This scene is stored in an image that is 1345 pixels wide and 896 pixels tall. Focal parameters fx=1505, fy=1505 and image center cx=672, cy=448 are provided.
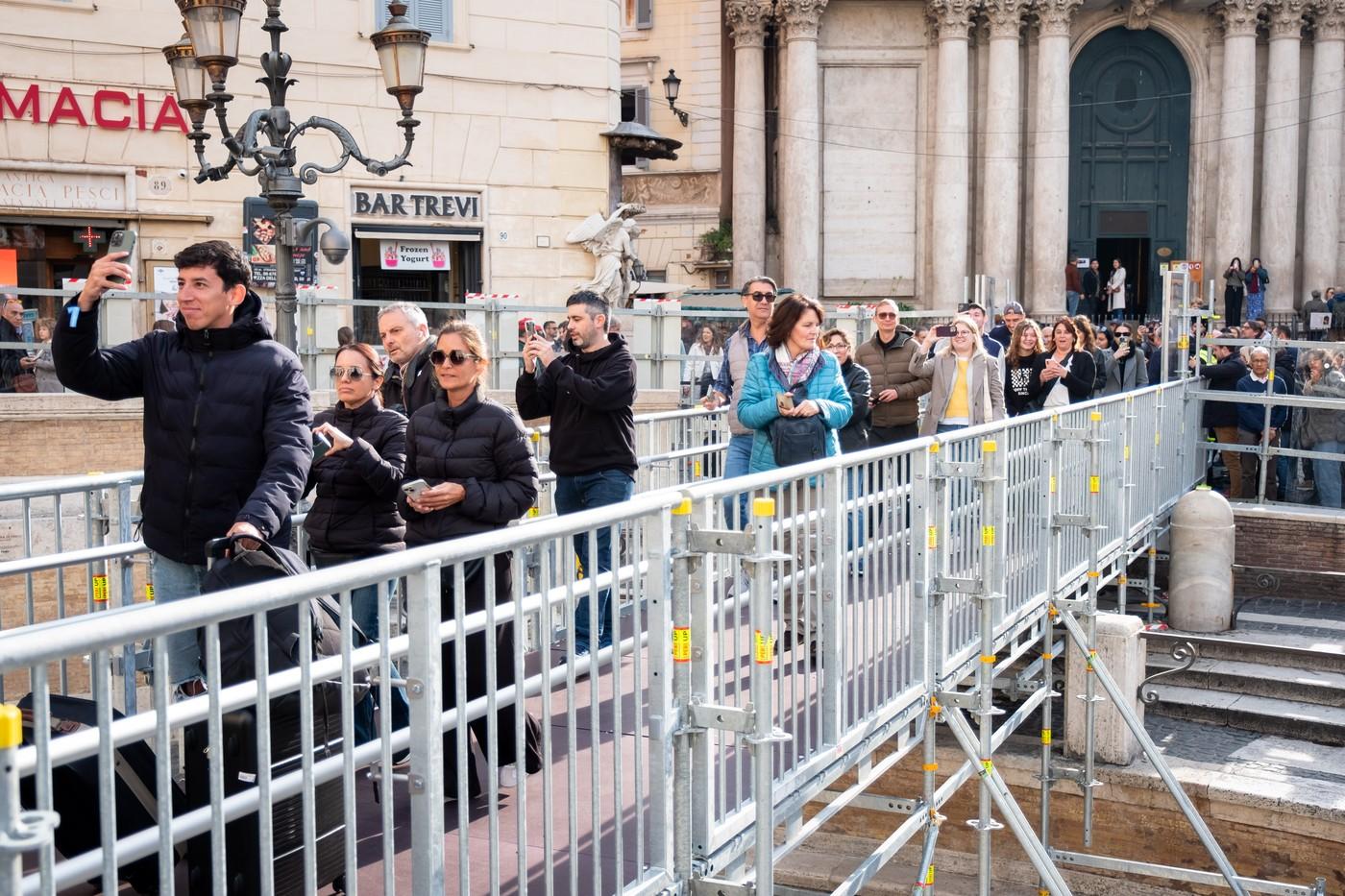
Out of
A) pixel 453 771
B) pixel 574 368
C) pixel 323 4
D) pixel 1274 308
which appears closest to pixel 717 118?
pixel 1274 308

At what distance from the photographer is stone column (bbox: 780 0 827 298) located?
33.9 metres

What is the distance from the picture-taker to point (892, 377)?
409 inches

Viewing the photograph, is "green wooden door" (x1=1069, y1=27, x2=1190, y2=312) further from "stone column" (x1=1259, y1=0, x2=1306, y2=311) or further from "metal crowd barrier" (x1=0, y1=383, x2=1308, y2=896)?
"metal crowd barrier" (x1=0, y1=383, x2=1308, y2=896)

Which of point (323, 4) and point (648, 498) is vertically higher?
point (323, 4)

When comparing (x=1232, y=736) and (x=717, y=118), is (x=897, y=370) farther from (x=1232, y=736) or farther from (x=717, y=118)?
(x=717, y=118)

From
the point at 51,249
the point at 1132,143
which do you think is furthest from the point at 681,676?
the point at 1132,143

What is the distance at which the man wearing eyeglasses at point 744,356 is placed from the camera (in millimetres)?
8211

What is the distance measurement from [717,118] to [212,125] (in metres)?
17.2

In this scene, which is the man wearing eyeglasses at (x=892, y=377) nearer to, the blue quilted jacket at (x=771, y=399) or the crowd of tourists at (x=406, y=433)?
the crowd of tourists at (x=406, y=433)

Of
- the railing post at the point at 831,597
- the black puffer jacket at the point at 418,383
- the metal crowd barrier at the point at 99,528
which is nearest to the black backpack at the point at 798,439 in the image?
the metal crowd barrier at the point at 99,528

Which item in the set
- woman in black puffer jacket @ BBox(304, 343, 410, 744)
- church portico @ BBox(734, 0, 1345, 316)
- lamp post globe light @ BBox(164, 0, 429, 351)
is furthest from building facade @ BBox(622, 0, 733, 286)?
woman in black puffer jacket @ BBox(304, 343, 410, 744)

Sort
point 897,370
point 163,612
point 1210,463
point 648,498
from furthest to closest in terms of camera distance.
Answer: point 1210,463 → point 897,370 → point 648,498 → point 163,612

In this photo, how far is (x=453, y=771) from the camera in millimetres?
4980

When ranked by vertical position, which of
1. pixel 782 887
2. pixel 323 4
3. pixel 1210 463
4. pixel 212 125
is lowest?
pixel 782 887
